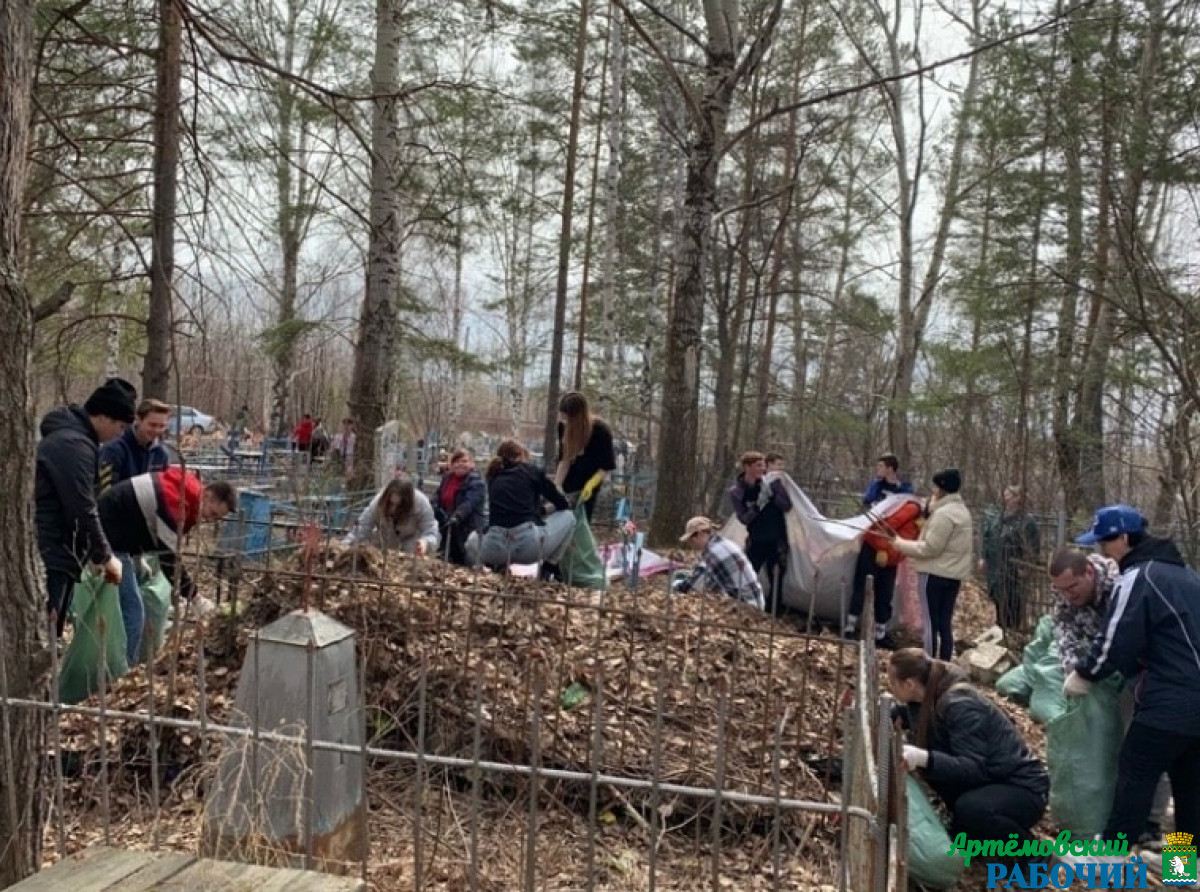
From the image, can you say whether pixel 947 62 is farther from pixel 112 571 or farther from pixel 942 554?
pixel 112 571

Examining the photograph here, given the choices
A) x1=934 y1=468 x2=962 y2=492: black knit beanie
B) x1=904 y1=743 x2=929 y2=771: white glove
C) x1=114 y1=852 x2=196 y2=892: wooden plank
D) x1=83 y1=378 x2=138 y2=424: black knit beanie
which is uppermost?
x1=83 y1=378 x2=138 y2=424: black knit beanie

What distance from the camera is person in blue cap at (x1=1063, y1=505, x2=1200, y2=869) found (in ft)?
12.4

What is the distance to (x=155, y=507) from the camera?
4.69 metres

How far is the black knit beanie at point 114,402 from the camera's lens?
444 centimetres

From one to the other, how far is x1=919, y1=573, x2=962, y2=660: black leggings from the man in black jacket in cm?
494

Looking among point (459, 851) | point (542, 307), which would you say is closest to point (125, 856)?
point (459, 851)

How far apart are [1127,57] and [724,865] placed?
8.66 metres

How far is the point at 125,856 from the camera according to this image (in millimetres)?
1970

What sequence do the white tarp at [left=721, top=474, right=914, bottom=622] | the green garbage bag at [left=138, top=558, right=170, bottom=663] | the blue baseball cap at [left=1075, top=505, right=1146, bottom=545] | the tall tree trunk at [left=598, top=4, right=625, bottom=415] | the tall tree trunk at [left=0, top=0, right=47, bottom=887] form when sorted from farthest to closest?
the tall tree trunk at [left=598, top=4, right=625, bottom=415], the white tarp at [left=721, top=474, right=914, bottom=622], the green garbage bag at [left=138, top=558, right=170, bottom=663], the blue baseball cap at [left=1075, top=505, right=1146, bottom=545], the tall tree trunk at [left=0, top=0, right=47, bottom=887]

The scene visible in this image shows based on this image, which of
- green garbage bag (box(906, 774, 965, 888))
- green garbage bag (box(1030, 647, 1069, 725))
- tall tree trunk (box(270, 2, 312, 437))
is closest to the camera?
green garbage bag (box(906, 774, 965, 888))

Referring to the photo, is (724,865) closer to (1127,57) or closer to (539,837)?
(539,837)

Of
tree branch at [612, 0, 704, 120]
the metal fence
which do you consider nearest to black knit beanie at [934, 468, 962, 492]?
the metal fence

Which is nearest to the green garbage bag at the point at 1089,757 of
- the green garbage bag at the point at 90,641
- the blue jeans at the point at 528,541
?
the blue jeans at the point at 528,541

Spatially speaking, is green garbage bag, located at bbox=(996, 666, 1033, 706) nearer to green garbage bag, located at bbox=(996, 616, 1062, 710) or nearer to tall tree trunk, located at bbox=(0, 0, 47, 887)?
green garbage bag, located at bbox=(996, 616, 1062, 710)
